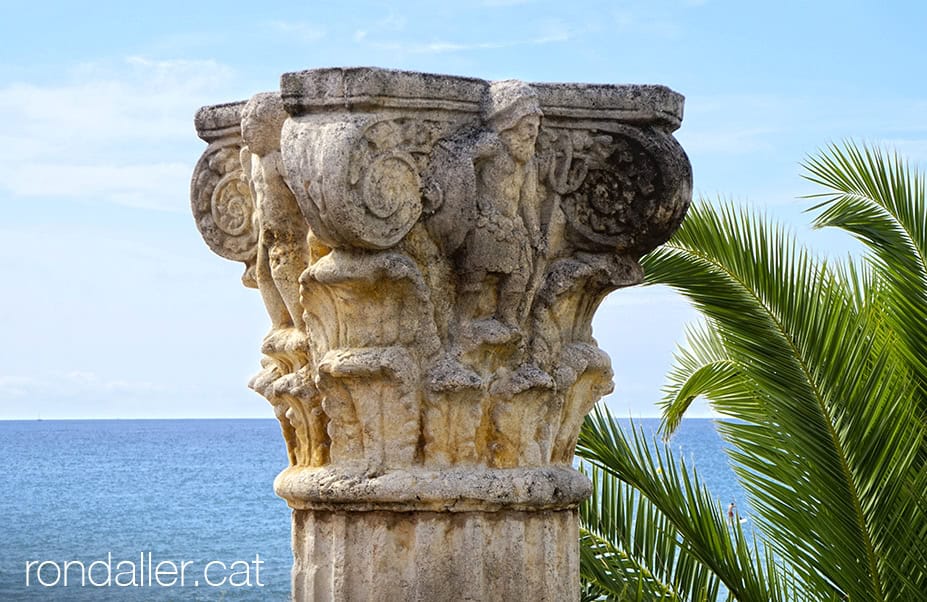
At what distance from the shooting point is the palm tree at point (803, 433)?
18.1 ft

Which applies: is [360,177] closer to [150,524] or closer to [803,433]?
[803,433]

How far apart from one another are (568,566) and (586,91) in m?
1.38

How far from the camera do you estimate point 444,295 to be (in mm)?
4012

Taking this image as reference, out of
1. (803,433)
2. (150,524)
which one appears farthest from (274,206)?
(150,524)

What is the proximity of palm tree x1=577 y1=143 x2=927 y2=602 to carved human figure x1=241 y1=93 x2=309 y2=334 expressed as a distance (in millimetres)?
2060

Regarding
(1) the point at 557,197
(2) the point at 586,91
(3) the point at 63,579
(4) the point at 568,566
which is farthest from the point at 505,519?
(3) the point at 63,579

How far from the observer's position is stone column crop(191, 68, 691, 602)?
385 cm

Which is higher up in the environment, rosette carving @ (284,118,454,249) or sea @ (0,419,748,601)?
rosette carving @ (284,118,454,249)

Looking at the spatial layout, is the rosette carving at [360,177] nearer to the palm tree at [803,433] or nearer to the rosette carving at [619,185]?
the rosette carving at [619,185]

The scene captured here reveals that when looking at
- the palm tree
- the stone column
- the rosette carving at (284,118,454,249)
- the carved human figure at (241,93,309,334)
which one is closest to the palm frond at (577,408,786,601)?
the palm tree

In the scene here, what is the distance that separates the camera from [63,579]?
88.8 feet

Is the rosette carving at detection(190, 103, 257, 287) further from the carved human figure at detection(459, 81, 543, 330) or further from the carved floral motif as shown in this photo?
the carved human figure at detection(459, 81, 543, 330)

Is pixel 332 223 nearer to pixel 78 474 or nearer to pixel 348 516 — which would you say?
pixel 348 516

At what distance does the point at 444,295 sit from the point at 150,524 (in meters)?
38.7
